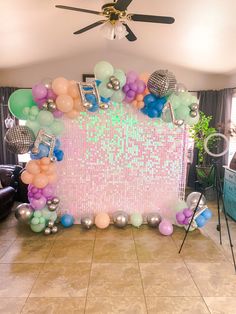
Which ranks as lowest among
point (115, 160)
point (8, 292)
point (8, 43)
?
point (8, 292)

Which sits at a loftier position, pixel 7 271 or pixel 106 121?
pixel 106 121

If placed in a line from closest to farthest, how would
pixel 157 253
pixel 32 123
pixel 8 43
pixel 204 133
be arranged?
pixel 157 253 → pixel 32 123 → pixel 8 43 → pixel 204 133

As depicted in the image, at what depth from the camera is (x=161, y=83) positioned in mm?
2859

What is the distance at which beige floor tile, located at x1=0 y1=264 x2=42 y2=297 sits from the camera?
7.15 ft

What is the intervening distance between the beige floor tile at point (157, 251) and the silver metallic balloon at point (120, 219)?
0.35m

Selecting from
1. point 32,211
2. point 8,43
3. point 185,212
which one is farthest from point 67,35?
point 185,212

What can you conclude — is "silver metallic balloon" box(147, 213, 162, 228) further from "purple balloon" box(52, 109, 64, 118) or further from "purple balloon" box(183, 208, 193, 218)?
"purple balloon" box(52, 109, 64, 118)

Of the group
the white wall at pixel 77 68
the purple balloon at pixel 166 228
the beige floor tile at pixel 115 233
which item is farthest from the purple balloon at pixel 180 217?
the white wall at pixel 77 68

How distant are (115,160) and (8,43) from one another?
7.96 feet

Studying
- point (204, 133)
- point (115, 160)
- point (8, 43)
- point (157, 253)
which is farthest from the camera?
point (204, 133)

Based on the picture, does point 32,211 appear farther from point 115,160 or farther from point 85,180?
point 115,160

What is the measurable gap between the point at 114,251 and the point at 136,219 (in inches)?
27.3

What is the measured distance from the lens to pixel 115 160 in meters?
3.47

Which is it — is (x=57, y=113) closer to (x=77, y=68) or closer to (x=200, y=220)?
(x=200, y=220)
